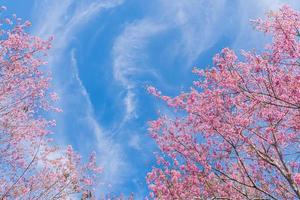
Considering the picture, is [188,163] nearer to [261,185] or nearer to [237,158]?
[237,158]

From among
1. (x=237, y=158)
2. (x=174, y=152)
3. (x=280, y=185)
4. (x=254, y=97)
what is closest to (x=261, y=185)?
(x=280, y=185)

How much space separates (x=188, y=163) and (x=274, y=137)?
302 cm

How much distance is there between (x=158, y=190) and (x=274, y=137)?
4580 mm

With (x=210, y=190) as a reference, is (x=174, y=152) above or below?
above

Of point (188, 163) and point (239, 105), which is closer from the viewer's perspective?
point (239, 105)

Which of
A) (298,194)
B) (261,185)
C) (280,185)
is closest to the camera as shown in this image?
(298,194)

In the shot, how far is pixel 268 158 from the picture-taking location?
10.6 m

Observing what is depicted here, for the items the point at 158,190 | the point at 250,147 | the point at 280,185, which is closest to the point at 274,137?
the point at 250,147

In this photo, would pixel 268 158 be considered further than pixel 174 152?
No

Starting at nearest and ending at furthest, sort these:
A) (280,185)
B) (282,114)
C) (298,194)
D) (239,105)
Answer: (298,194), (282,114), (239,105), (280,185)

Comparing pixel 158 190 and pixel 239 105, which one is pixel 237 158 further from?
pixel 158 190

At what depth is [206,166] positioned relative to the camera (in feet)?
38.8

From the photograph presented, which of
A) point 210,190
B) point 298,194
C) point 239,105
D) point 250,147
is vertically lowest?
point 298,194

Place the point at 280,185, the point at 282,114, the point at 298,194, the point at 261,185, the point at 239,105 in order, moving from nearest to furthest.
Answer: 1. the point at 298,194
2. the point at 282,114
3. the point at 239,105
4. the point at 280,185
5. the point at 261,185
